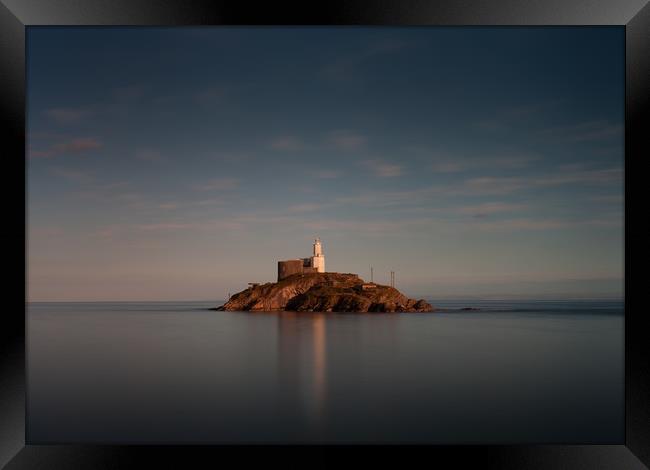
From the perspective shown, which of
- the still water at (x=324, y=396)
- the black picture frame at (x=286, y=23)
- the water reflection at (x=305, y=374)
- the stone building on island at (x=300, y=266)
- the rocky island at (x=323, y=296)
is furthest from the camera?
the stone building on island at (x=300, y=266)

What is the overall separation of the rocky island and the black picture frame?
29.7 metres

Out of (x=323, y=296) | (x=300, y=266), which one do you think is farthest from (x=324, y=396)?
(x=300, y=266)

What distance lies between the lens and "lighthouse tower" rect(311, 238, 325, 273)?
36.6 m

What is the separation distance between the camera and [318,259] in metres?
36.8

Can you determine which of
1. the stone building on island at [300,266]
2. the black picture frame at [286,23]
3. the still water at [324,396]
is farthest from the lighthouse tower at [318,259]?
the black picture frame at [286,23]

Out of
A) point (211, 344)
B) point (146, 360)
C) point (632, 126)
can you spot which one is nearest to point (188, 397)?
point (146, 360)

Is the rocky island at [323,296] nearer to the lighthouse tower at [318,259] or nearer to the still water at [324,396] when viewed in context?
the lighthouse tower at [318,259]

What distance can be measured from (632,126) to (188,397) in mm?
5284

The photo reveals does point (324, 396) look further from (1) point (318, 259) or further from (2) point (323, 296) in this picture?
(1) point (318, 259)

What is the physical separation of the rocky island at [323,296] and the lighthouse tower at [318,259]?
1042 mm

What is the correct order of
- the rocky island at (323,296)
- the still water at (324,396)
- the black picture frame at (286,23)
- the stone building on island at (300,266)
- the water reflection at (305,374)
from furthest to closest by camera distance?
the stone building on island at (300,266), the rocky island at (323,296), the water reflection at (305,374), the still water at (324,396), the black picture frame at (286,23)

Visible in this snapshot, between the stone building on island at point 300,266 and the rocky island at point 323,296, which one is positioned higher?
the stone building on island at point 300,266

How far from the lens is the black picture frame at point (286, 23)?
8.95ft

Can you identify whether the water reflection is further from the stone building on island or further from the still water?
the stone building on island
